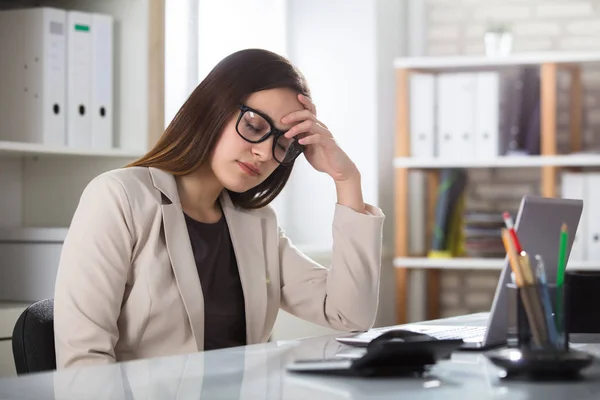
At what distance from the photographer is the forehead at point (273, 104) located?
1732mm

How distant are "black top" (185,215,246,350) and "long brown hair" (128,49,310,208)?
126 millimetres


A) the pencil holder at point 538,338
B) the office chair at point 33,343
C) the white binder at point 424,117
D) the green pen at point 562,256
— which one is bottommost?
the office chair at point 33,343

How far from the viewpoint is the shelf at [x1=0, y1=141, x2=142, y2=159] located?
2.20 meters

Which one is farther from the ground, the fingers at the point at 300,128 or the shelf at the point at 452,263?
the fingers at the point at 300,128

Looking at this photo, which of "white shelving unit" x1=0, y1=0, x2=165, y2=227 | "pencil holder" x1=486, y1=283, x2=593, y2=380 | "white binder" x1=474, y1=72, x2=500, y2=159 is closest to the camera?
"pencil holder" x1=486, y1=283, x2=593, y2=380

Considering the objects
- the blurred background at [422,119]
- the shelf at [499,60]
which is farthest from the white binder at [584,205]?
the shelf at [499,60]

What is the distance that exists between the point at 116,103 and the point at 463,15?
6.56ft

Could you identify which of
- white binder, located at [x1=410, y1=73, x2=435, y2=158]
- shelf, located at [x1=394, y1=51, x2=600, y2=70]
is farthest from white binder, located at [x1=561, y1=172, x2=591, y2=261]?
white binder, located at [x1=410, y1=73, x2=435, y2=158]

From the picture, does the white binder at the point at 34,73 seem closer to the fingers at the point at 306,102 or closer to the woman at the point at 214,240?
the woman at the point at 214,240

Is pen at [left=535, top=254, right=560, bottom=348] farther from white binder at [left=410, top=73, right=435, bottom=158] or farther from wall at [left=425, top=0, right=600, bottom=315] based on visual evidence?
wall at [left=425, top=0, right=600, bottom=315]

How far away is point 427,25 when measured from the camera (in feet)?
13.5

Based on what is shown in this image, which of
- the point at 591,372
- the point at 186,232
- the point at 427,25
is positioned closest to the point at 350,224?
the point at 186,232

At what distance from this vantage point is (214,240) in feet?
6.01

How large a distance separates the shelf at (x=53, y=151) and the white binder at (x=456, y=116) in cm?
153
